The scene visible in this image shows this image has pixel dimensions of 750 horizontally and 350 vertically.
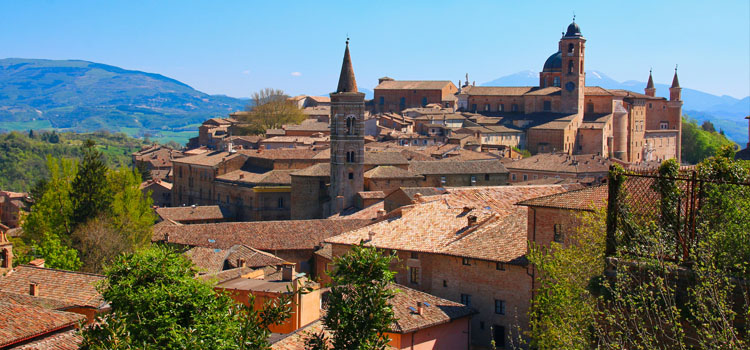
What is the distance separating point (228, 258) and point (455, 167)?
858 inches

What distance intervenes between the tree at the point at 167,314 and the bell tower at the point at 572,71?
232ft

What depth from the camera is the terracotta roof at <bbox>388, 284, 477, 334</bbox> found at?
814 inches

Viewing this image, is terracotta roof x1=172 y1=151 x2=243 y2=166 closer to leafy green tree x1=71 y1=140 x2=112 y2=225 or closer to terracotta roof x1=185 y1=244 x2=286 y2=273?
leafy green tree x1=71 y1=140 x2=112 y2=225

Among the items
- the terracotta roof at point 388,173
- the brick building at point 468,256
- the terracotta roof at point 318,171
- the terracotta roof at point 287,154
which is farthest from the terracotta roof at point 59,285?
the terracotta roof at point 287,154

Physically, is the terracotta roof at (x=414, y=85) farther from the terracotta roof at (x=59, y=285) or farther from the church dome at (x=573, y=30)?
the terracotta roof at (x=59, y=285)

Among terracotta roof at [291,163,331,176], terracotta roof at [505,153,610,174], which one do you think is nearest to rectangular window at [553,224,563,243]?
terracotta roof at [291,163,331,176]

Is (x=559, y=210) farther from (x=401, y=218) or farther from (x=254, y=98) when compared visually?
(x=254, y=98)

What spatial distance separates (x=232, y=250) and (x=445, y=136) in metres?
43.4

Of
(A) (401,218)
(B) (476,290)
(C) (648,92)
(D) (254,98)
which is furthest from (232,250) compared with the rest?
(C) (648,92)

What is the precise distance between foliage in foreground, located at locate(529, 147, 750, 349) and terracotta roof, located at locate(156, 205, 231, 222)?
39.1 metres

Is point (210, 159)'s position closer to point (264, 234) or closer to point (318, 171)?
point (318, 171)

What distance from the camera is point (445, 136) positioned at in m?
74.0

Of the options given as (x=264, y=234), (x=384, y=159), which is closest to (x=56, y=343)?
(x=264, y=234)

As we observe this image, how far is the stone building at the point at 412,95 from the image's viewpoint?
3819 inches
